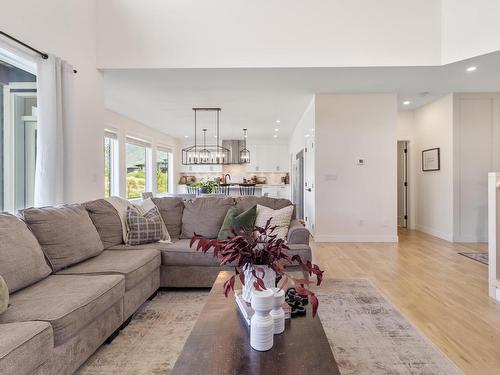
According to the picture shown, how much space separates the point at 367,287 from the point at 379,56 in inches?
118

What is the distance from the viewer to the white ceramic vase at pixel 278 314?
50.7 inches

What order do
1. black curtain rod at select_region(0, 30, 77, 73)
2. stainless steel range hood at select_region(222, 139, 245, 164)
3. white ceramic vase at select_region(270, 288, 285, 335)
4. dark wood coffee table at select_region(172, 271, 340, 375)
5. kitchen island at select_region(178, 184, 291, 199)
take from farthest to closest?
stainless steel range hood at select_region(222, 139, 245, 164)
kitchen island at select_region(178, 184, 291, 199)
black curtain rod at select_region(0, 30, 77, 73)
white ceramic vase at select_region(270, 288, 285, 335)
dark wood coffee table at select_region(172, 271, 340, 375)

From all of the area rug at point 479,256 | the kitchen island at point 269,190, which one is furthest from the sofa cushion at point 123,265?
the kitchen island at point 269,190

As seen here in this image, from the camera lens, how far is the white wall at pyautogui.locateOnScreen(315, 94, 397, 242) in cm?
508

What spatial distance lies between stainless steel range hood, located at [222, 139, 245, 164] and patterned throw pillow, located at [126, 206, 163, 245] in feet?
23.2

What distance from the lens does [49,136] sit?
292cm

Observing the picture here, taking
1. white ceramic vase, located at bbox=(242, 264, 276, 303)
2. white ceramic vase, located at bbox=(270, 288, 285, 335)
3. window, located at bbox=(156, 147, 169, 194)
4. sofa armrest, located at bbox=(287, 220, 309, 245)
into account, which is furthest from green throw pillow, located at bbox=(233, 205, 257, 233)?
window, located at bbox=(156, 147, 169, 194)

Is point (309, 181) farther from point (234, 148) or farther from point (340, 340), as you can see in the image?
point (234, 148)

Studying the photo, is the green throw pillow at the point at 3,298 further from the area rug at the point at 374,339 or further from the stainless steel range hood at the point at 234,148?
the stainless steel range hood at the point at 234,148

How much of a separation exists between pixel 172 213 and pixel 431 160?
16.9 ft

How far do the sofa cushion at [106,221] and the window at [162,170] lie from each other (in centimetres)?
579

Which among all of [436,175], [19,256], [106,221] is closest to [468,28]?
[436,175]

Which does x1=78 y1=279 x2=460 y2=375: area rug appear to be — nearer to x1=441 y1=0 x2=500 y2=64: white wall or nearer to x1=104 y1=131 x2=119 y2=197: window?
x1=441 y1=0 x2=500 y2=64: white wall

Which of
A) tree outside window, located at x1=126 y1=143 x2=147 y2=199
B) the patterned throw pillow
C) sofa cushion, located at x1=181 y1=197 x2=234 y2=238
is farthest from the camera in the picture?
tree outside window, located at x1=126 y1=143 x2=147 y2=199
